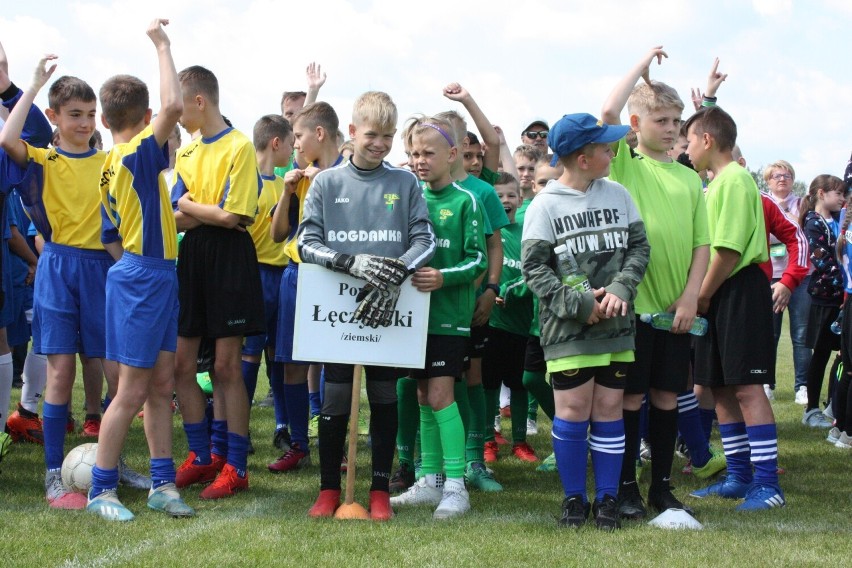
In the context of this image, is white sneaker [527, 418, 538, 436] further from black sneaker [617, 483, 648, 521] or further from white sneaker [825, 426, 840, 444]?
black sneaker [617, 483, 648, 521]

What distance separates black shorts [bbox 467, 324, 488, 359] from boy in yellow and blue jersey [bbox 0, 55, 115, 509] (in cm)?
237

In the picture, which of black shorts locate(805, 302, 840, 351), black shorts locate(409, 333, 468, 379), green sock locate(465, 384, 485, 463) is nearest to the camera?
black shorts locate(409, 333, 468, 379)

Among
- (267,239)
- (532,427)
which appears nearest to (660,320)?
(267,239)

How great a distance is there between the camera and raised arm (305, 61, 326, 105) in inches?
318

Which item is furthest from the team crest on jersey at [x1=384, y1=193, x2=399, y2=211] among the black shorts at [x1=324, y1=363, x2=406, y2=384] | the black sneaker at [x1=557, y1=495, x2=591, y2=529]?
the black sneaker at [x1=557, y1=495, x2=591, y2=529]

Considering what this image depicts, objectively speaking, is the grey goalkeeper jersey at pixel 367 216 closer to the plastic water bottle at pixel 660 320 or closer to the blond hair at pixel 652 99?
the plastic water bottle at pixel 660 320

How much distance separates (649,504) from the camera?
5617 mm

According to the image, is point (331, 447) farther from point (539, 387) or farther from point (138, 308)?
point (539, 387)

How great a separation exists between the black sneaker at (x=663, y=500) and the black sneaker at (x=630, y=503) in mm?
95

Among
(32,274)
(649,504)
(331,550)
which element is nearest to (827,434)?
(649,504)

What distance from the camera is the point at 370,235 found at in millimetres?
5480

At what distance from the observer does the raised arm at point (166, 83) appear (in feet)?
16.9

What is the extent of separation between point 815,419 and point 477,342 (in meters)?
4.10

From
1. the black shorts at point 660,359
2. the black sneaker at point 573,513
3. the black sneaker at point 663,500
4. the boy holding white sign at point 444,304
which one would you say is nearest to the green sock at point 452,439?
the boy holding white sign at point 444,304
